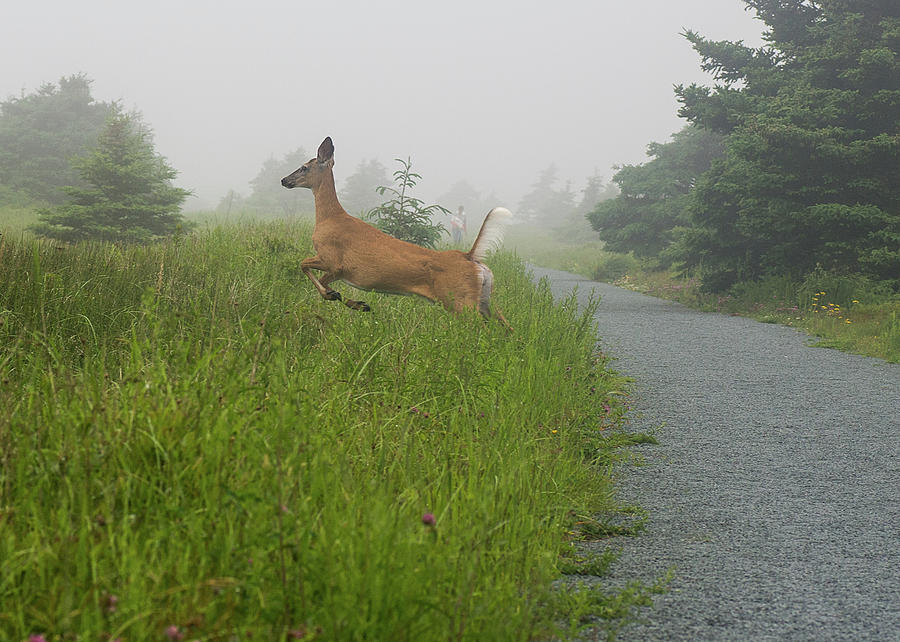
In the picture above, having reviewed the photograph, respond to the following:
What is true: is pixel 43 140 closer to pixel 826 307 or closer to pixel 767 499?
pixel 826 307

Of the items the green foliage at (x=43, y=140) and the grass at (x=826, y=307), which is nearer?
the grass at (x=826, y=307)


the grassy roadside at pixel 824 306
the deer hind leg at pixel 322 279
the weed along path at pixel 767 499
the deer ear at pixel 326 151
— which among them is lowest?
the weed along path at pixel 767 499

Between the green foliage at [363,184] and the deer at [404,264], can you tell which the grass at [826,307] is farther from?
the green foliage at [363,184]

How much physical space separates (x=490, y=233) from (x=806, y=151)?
30.3 feet

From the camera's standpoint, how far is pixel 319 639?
2.01 meters

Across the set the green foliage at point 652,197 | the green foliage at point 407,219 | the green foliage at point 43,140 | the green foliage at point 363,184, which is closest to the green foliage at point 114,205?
the green foliage at point 407,219

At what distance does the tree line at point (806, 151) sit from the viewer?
13.2 m

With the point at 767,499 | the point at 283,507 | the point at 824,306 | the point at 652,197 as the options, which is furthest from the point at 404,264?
the point at 652,197

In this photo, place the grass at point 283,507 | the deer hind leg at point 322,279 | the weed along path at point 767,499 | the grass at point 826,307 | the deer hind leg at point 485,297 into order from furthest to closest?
the grass at point 826,307 → the deer hind leg at point 485,297 → the deer hind leg at point 322,279 → the weed along path at point 767,499 → the grass at point 283,507

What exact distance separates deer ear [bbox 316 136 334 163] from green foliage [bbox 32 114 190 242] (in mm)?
10866

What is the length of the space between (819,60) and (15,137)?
28669mm

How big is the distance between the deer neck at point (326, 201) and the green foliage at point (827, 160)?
9.27 metres

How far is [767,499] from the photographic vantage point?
4.46 meters

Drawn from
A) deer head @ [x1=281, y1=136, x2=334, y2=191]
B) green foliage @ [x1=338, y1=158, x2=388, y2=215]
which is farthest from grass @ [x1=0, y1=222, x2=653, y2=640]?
green foliage @ [x1=338, y1=158, x2=388, y2=215]
